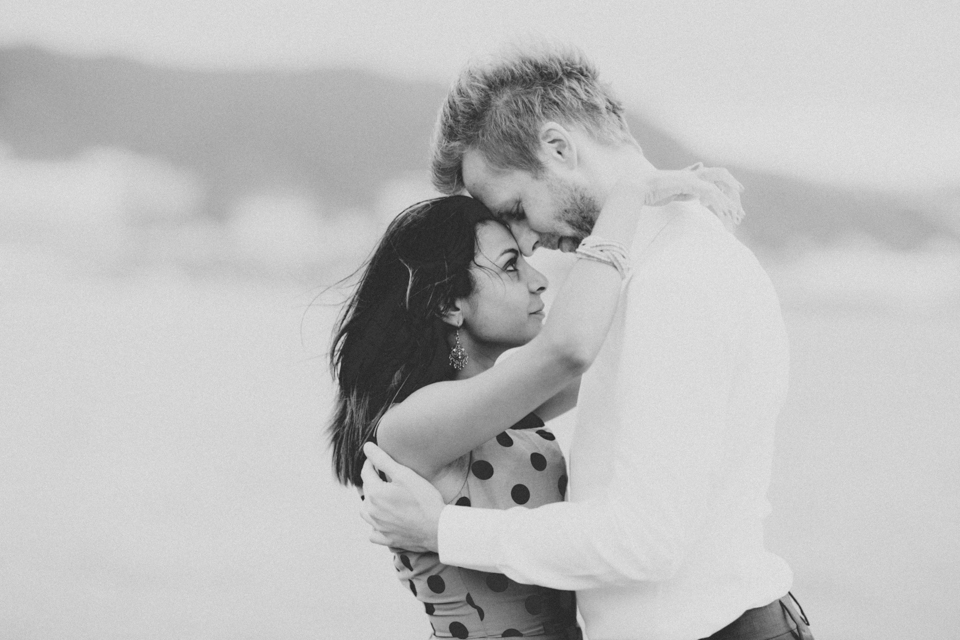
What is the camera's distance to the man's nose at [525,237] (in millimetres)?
1668

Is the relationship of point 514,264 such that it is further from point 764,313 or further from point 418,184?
point 418,184

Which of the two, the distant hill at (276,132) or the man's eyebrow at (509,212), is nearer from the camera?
the man's eyebrow at (509,212)

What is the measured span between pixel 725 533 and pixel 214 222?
3.57m

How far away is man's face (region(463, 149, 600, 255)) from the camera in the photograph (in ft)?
5.24

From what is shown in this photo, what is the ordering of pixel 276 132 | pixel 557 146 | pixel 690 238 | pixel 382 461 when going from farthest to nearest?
1. pixel 276 132
2. pixel 557 146
3. pixel 382 461
4. pixel 690 238

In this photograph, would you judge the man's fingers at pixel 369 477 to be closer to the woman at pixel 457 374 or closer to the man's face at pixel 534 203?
the woman at pixel 457 374

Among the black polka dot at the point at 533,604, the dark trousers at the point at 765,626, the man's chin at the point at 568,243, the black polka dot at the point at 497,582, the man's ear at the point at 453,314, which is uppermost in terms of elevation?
the man's chin at the point at 568,243

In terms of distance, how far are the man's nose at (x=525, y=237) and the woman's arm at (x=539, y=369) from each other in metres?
0.26

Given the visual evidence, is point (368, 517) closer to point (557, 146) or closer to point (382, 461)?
point (382, 461)

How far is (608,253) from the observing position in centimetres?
132

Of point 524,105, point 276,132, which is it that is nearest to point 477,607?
point 524,105

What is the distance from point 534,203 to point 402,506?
Answer: 1.86ft

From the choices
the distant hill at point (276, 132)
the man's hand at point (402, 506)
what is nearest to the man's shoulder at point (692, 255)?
the man's hand at point (402, 506)

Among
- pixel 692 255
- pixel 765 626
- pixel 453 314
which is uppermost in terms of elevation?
pixel 453 314
